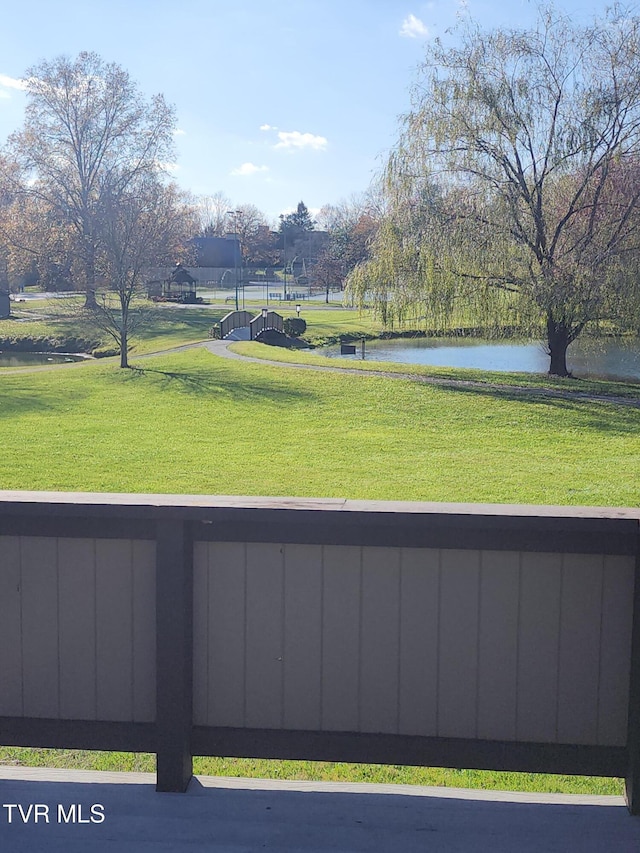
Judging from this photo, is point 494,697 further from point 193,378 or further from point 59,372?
point 59,372

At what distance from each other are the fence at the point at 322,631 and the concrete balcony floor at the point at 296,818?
14 centimetres

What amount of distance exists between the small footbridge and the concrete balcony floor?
35.8 metres

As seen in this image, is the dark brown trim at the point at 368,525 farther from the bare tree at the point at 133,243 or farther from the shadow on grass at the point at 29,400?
the bare tree at the point at 133,243

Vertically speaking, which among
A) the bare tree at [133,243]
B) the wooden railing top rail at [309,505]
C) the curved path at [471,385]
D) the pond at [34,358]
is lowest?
the pond at [34,358]

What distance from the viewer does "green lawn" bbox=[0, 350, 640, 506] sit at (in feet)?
40.3

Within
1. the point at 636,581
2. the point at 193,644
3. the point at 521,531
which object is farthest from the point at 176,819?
the point at 636,581

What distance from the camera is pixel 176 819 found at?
10.7ft

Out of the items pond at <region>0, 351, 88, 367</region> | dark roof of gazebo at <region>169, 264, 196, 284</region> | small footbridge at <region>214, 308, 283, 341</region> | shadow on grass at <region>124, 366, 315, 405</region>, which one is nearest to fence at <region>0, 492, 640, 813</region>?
shadow on grass at <region>124, 366, 315, 405</region>

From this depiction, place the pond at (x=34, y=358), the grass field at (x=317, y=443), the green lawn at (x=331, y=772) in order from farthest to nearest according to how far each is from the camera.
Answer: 1. the pond at (x=34, y=358)
2. the grass field at (x=317, y=443)
3. the green lawn at (x=331, y=772)

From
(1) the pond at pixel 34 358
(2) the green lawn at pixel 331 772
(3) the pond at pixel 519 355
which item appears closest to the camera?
(2) the green lawn at pixel 331 772

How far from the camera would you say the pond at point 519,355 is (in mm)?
27359

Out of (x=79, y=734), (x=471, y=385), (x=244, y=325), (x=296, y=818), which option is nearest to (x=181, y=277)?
(x=244, y=325)

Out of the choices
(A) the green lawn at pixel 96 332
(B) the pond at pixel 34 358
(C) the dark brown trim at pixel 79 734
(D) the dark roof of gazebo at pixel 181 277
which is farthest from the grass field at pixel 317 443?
(D) the dark roof of gazebo at pixel 181 277

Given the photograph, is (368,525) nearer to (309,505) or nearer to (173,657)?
(309,505)
